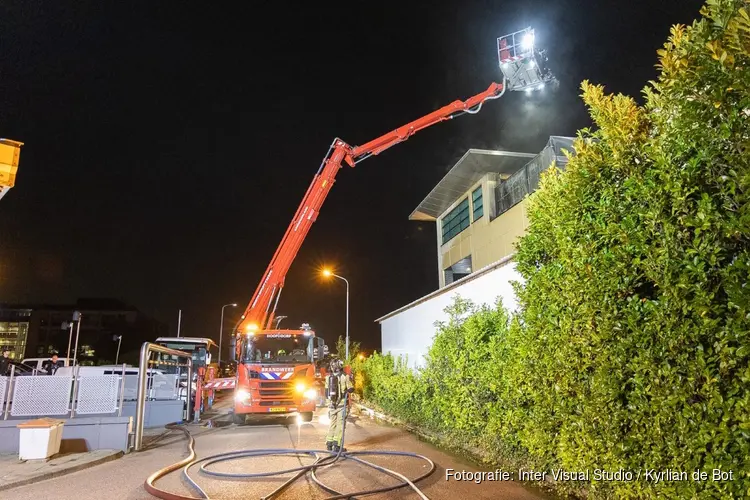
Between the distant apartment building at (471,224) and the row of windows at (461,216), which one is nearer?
the distant apartment building at (471,224)

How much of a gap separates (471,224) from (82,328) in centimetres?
8113

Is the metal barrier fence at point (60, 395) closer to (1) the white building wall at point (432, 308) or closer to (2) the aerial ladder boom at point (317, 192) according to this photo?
(2) the aerial ladder boom at point (317, 192)

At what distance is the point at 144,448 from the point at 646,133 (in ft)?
34.1

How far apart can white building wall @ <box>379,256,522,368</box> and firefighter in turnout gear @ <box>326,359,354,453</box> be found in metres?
3.14

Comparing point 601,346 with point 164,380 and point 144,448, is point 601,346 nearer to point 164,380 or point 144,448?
point 144,448

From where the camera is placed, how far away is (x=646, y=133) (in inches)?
208

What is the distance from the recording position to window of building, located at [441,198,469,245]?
86.1 ft

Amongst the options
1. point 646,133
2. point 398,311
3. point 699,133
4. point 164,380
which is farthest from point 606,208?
point 398,311


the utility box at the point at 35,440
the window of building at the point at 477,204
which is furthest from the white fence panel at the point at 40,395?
the window of building at the point at 477,204

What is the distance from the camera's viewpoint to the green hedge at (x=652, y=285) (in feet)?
12.1

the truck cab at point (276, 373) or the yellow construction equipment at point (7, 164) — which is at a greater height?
the yellow construction equipment at point (7, 164)

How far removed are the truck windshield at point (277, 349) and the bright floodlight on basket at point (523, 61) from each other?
32.2ft

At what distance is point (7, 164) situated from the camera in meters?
6.25

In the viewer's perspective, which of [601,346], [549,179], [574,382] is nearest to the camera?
[601,346]
